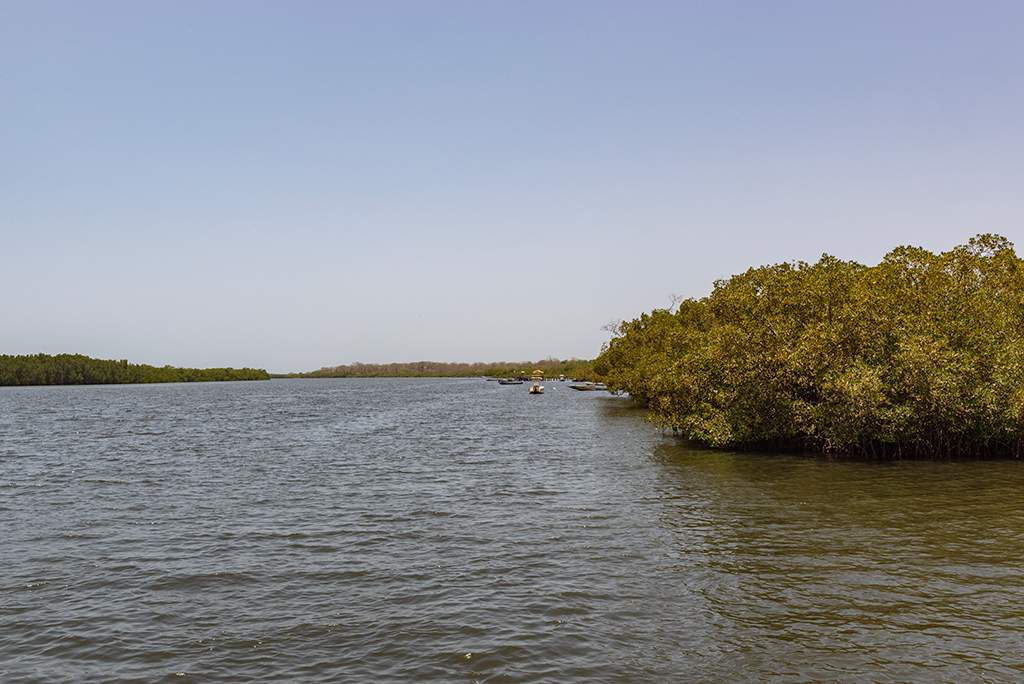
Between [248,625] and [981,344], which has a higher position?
[981,344]

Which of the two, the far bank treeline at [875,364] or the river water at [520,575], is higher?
the far bank treeline at [875,364]

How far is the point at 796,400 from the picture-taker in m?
41.1

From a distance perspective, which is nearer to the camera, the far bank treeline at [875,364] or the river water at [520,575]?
the river water at [520,575]

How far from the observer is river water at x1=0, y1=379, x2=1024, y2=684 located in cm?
1299

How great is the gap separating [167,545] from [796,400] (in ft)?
116

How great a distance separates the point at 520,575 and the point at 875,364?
31.4m

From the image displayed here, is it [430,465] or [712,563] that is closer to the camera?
[712,563]

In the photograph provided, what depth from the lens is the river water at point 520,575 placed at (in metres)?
13.0

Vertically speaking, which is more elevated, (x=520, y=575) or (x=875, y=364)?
(x=875, y=364)

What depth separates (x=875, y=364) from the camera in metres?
40.0

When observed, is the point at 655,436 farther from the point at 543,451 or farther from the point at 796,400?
the point at 796,400

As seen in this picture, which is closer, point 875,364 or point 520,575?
point 520,575

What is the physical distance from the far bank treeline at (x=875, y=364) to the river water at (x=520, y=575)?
3.16 meters

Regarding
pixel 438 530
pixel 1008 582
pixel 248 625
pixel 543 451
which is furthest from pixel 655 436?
pixel 248 625
